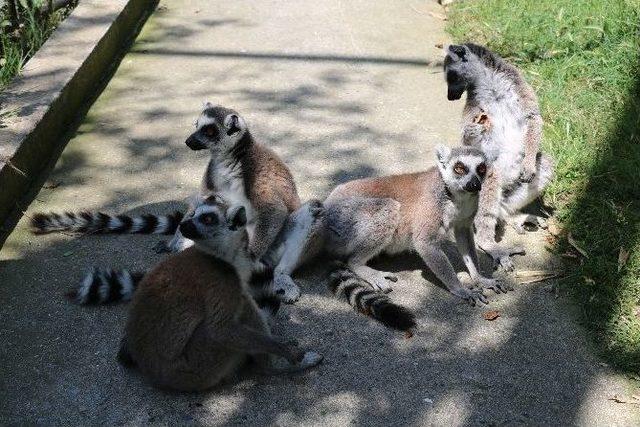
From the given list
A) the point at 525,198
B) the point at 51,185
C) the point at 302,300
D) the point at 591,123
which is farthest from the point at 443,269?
the point at 51,185

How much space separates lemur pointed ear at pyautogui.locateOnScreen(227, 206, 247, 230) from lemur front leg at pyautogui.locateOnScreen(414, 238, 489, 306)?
3.90ft

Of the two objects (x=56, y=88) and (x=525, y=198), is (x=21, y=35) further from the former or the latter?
(x=525, y=198)

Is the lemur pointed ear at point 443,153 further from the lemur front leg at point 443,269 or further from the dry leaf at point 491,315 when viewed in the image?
the dry leaf at point 491,315

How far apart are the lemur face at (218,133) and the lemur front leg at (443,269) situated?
118 cm

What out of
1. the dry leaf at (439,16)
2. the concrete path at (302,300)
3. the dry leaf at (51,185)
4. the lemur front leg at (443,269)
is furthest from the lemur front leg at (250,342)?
the dry leaf at (439,16)

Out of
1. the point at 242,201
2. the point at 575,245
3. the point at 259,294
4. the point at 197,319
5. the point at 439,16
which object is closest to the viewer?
the point at 197,319

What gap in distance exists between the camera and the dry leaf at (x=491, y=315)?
13.3 ft

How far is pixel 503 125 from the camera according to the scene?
5020mm

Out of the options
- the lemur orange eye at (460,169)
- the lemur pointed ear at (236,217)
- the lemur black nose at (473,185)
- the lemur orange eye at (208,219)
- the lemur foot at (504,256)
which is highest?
the lemur orange eye at (208,219)

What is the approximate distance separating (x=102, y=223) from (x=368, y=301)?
1.63 meters

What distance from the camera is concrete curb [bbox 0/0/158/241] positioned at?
4820 millimetres

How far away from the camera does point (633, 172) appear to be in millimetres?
5023

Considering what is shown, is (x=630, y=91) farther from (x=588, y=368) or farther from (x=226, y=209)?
(x=226, y=209)

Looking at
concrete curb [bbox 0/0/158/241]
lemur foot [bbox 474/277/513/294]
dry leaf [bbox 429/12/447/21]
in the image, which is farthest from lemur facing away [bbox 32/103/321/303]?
dry leaf [bbox 429/12/447/21]
